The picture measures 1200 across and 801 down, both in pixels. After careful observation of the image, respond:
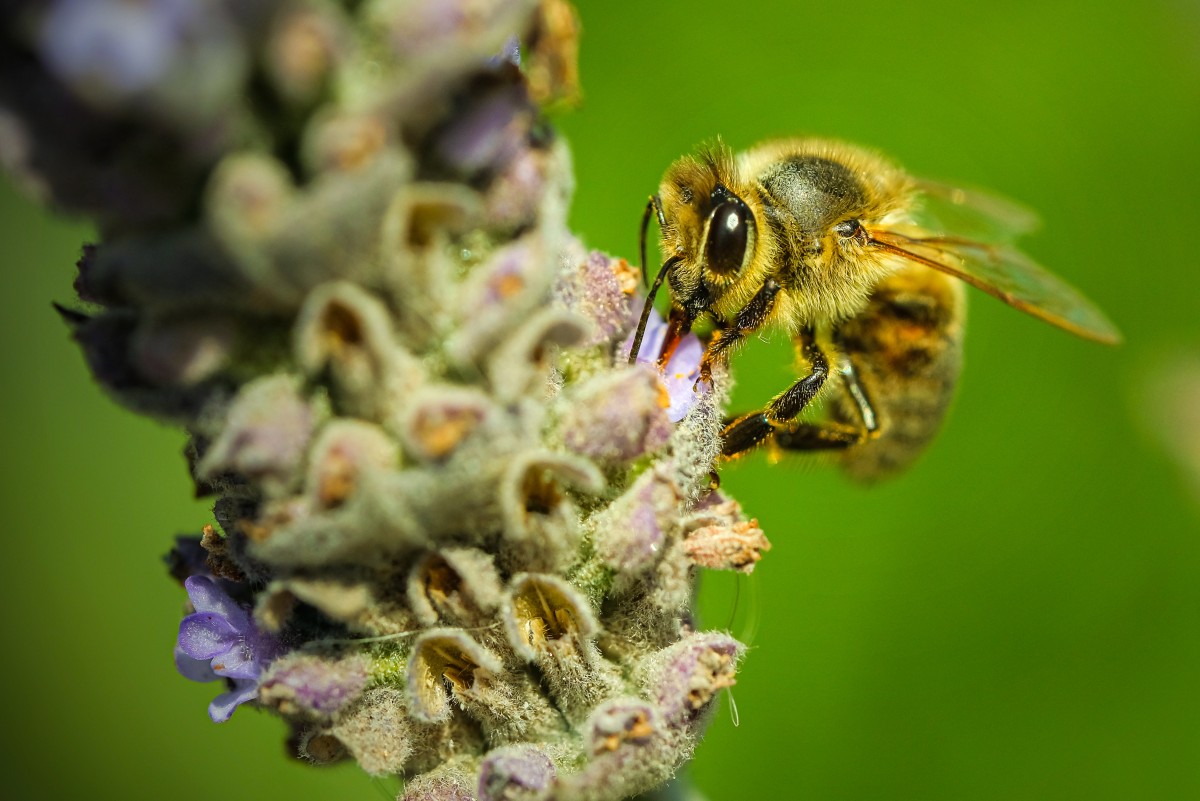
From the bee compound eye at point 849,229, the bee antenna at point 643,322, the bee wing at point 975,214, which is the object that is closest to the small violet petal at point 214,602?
the bee antenna at point 643,322

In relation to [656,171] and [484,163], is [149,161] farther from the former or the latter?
[656,171]

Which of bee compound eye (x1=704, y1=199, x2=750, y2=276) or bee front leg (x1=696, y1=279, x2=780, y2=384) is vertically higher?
bee compound eye (x1=704, y1=199, x2=750, y2=276)

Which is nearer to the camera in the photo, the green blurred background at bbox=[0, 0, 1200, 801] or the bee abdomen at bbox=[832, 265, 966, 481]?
the bee abdomen at bbox=[832, 265, 966, 481]

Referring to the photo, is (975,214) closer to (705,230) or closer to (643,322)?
(705,230)

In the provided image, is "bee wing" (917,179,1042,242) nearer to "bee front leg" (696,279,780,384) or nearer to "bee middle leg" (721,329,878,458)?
"bee middle leg" (721,329,878,458)

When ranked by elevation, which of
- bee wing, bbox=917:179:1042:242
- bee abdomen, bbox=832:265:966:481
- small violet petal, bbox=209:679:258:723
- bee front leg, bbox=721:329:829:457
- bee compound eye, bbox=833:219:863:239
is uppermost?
bee wing, bbox=917:179:1042:242

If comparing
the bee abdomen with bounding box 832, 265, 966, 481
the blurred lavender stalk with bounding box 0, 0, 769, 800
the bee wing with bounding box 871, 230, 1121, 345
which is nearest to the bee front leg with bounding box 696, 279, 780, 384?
the blurred lavender stalk with bounding box 0, 0, 769, 800

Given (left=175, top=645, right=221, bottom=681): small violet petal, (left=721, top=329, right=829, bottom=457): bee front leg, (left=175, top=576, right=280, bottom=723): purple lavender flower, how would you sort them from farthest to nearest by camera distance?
(left=721, top=329, right=829, bottom=457): bee front leg → (left=175, top=645, right=221, bottom=681): small violet petal → (left=175, top=576, right=280, bottom=723): purple lavender flower

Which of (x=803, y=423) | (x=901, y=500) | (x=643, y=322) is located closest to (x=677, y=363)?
(x=643, y=322)

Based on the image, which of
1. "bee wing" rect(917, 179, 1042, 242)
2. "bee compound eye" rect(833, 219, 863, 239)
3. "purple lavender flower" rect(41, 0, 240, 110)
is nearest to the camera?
"purple lavender flower" rect(41, 0, 240, 110)
